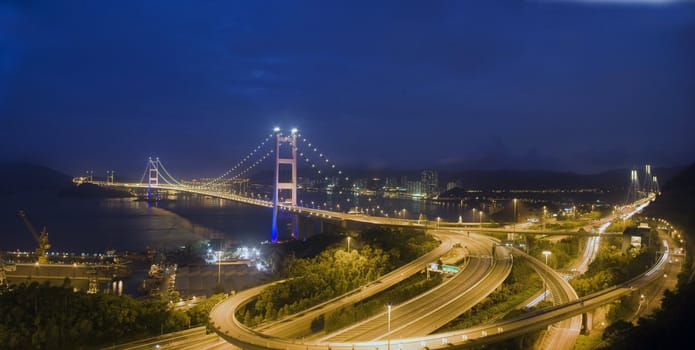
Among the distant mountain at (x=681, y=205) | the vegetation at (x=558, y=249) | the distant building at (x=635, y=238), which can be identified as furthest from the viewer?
the distant mountain at (x=681, y=205)

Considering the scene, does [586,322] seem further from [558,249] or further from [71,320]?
[71,320]

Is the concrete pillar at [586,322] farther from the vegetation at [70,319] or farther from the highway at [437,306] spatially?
the vegetation at [70,319]

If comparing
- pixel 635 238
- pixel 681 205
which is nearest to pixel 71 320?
pixel 635 238

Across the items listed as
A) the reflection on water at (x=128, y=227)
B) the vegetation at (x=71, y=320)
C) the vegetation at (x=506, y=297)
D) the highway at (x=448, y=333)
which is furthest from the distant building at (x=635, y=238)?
the reflection on water at (x=128, y=227)

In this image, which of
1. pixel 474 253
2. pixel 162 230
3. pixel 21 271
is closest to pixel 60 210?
pixel 162 230

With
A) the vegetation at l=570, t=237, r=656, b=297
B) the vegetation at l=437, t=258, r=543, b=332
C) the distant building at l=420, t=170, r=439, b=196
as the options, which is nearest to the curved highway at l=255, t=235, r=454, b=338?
the vegetation at l=437, t=258, r=543, b=332

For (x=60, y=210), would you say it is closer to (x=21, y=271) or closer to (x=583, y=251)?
(x=21, y=271)
